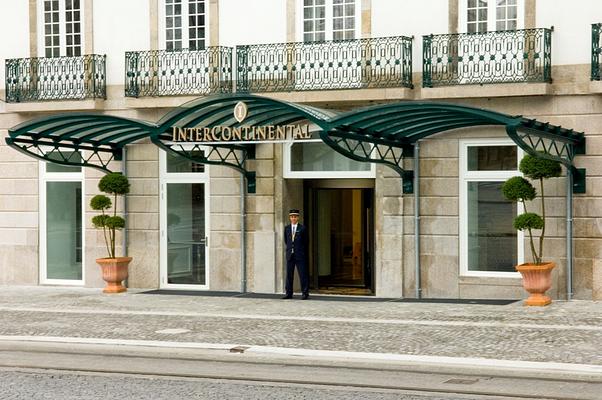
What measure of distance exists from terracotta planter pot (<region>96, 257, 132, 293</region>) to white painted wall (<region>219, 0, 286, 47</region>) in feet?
16.0

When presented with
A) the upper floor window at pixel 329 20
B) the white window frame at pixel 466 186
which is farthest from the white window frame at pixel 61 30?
the white window frame at pixel 466 186

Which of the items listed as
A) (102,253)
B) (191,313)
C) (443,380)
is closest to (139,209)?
(102,253)

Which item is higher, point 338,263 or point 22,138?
point 22,138

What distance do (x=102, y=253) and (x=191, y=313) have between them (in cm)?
563

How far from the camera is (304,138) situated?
2250cm

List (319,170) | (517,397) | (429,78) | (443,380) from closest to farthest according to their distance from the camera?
(517,397), (443,380), (429,78), (319,170)

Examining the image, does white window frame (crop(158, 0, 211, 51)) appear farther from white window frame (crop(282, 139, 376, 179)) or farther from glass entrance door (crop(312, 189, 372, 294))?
glass entrance door (crop(312, 189, 372, 294))

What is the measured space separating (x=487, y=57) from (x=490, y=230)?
127 inches

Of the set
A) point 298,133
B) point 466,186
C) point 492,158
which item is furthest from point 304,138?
point 492,158

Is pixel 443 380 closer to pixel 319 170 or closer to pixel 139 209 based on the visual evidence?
pixel 319 170

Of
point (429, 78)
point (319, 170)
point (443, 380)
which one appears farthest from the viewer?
point (319, 170)

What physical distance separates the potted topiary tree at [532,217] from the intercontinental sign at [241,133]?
3724mm

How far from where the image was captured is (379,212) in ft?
80.7

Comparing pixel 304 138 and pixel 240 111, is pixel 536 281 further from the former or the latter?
pixel 240 111
